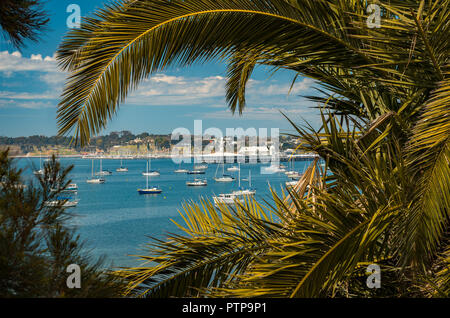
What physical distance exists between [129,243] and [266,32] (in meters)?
37.3

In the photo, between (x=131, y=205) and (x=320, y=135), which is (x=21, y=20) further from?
(x=131, y=205)

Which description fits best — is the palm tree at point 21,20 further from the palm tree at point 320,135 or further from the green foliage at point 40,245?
the green foliage at point 40,245

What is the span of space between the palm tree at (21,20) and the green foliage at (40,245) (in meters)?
0.96

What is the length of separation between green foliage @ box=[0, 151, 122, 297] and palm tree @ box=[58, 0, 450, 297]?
942 mm

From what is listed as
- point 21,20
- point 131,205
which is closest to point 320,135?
point 21,20

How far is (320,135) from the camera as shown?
3.46 m

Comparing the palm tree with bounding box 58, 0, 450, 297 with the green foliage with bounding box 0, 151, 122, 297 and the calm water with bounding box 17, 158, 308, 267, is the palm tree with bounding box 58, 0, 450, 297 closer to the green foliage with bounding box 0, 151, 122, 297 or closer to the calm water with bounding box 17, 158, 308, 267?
the green foliage with bounding box 0, 151, 122, 297

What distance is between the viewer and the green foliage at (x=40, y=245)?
5.38 ft

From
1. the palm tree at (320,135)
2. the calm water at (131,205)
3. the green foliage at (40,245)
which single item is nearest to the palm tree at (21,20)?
the palm tree at (320,135)

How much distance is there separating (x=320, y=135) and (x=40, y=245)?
2.40m

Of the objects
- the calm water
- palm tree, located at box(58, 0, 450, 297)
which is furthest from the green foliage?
the calm water

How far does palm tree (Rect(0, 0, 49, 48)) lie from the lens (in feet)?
7.74

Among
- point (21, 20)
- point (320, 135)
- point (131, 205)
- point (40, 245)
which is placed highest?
point (21, 20)
